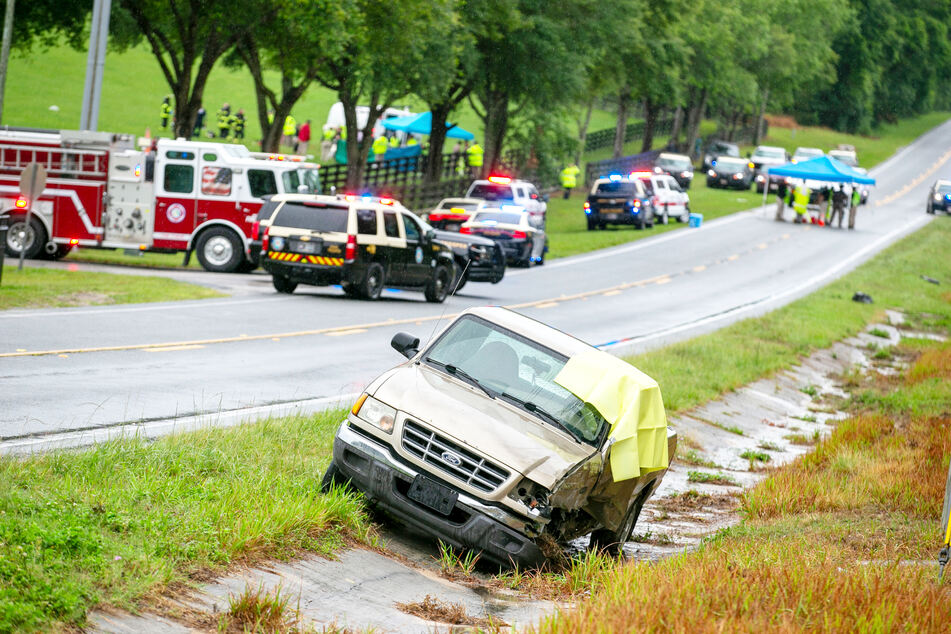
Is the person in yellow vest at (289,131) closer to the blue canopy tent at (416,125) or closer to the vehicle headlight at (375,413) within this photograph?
the blue canopy tent at (416,125)

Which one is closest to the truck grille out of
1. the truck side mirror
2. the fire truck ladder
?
the truck side mirror

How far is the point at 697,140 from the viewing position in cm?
8844

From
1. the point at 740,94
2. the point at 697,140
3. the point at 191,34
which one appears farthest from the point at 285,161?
the point at 697,140

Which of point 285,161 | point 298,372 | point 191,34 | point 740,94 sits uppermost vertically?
point 740,94

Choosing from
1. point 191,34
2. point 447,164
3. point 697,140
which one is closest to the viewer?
point 191,34

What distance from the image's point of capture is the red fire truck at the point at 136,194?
26172mm

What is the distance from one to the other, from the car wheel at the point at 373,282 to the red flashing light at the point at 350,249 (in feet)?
2.02

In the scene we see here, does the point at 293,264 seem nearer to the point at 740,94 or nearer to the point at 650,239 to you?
the point at 650,239

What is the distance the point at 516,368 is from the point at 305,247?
14646 millimetres

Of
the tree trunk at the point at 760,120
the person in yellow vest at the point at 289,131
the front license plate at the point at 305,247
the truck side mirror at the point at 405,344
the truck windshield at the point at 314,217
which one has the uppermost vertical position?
the tree trunk at the point at 760,120

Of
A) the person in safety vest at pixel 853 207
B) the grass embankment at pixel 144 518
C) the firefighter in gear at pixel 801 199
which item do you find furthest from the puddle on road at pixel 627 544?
the person in safety vest at pixel 853 207

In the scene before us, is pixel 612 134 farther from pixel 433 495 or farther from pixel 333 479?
pixel 433 495

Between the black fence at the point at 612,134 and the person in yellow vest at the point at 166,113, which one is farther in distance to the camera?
the black fence at the point at 612,134

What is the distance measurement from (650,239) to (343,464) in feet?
127
